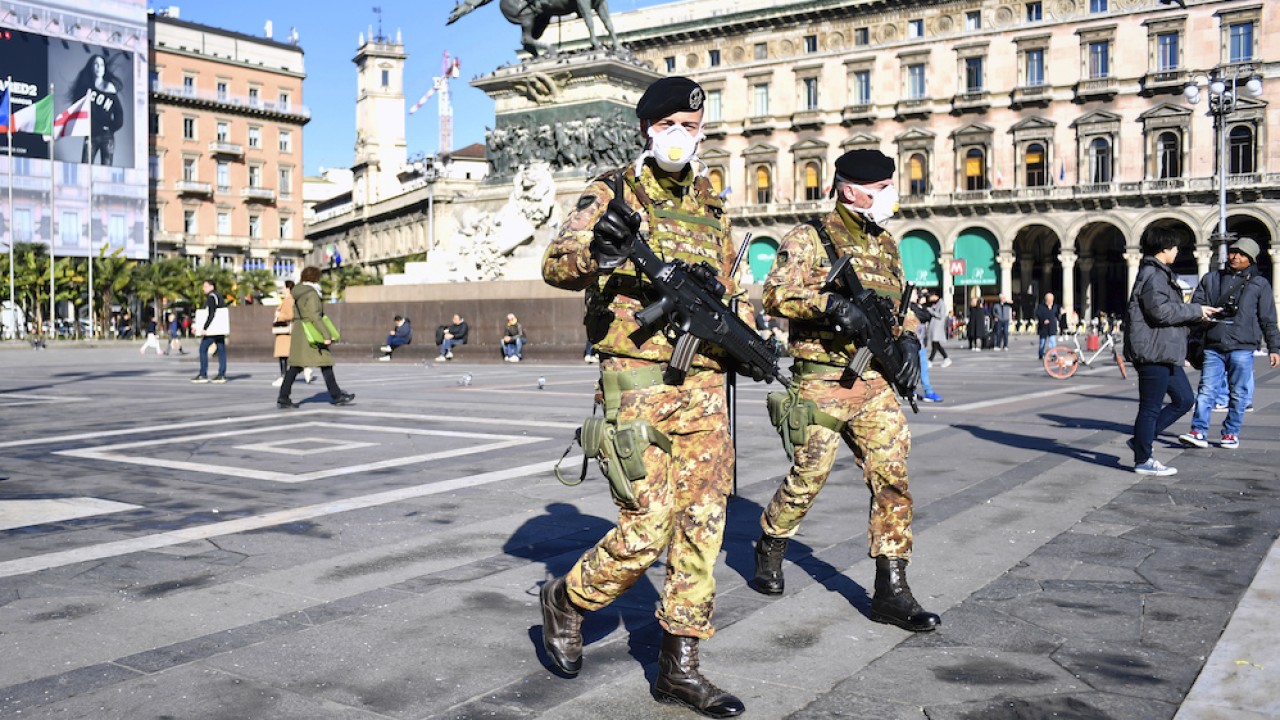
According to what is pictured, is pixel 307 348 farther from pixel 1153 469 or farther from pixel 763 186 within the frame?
pixel 763 186

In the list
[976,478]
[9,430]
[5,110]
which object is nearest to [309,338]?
[9,430]

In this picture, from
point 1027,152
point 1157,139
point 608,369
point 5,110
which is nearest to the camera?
point 608,369

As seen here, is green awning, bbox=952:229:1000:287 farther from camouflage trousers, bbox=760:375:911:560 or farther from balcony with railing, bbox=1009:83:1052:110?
camouflage trousers, bbox=760:375:911:560

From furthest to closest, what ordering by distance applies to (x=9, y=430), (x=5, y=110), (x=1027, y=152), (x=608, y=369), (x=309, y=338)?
(x=1027, y=152)
(x=5, y=110)
(x=309, y=338)
(x=9, y=430)
(x=608, y=369)

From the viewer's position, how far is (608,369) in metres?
3.73

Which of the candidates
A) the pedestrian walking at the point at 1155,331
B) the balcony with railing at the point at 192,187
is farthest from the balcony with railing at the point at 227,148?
the pedestrian walking at the point at 1155,331

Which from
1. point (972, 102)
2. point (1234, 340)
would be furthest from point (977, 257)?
point (1234, 340)

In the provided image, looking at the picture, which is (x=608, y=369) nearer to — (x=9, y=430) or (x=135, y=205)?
(x=9, y=430)

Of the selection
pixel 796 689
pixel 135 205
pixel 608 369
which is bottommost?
pixel 796 689

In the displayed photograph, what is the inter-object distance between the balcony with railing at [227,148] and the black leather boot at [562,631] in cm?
8364

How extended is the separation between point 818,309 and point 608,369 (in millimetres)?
1065

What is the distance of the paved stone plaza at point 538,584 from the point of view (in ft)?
11.7

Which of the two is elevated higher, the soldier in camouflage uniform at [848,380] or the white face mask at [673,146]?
the white face mask at [673,146]

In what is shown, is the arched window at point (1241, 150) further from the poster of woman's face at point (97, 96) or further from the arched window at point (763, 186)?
the poster of woman's face at point (97, 96)
